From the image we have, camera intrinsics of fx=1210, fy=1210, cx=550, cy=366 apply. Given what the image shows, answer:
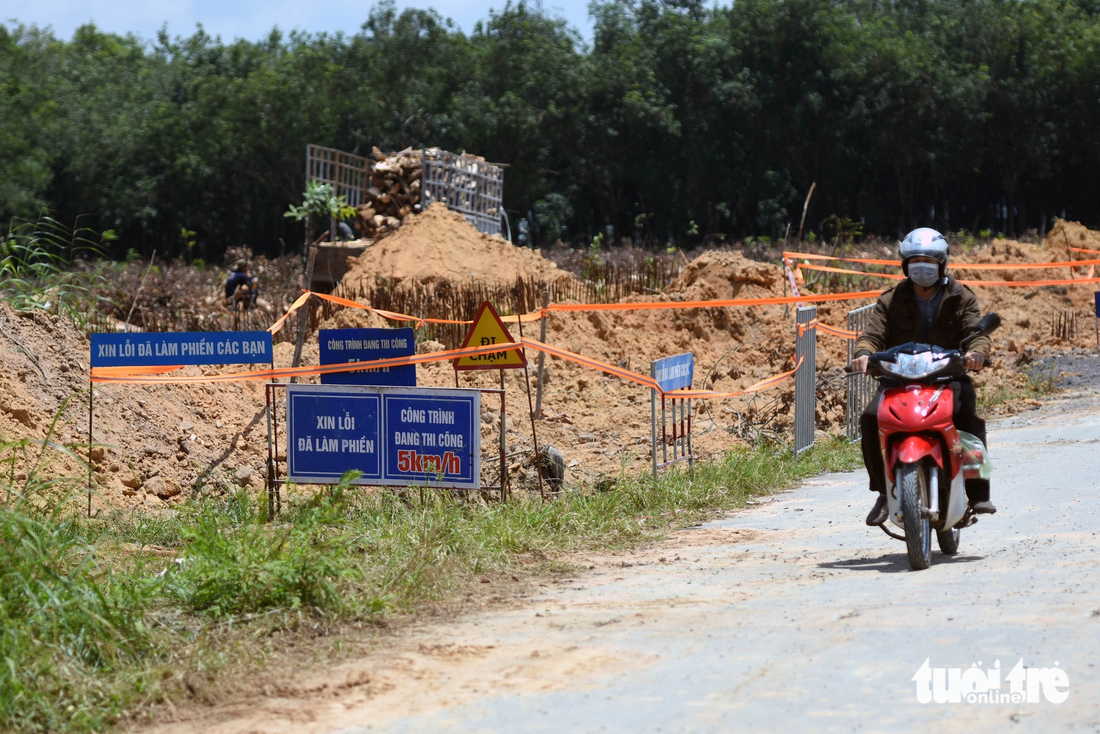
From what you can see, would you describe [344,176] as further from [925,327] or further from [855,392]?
[925,327]

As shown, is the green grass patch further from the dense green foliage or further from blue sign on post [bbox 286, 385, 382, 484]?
the dense green foliage

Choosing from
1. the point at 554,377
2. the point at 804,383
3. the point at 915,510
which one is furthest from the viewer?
the point at 554,377

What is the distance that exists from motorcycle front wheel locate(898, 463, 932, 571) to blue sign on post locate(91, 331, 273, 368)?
4.82 m

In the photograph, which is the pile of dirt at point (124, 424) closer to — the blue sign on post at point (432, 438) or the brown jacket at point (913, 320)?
the blue sign on post at point (432, 438)

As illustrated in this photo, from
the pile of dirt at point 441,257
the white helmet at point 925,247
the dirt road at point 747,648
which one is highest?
the pile of dirt at point 441,257

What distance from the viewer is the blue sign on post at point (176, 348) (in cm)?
871

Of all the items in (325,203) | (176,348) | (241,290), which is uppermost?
(325,203)

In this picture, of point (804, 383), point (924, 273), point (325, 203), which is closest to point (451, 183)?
point (325, 203)

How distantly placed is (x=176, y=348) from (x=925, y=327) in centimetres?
522

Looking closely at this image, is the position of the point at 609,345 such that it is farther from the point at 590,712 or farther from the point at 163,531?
the point at 590,712

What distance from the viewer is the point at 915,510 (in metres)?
6.00

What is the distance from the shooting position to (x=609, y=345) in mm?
17172

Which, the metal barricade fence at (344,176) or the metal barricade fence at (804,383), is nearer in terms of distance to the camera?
the metal barricade fence at (804,383)

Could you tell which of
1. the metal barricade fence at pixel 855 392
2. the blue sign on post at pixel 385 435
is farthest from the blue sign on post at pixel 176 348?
the metal barricade fence at pixel 855 392
